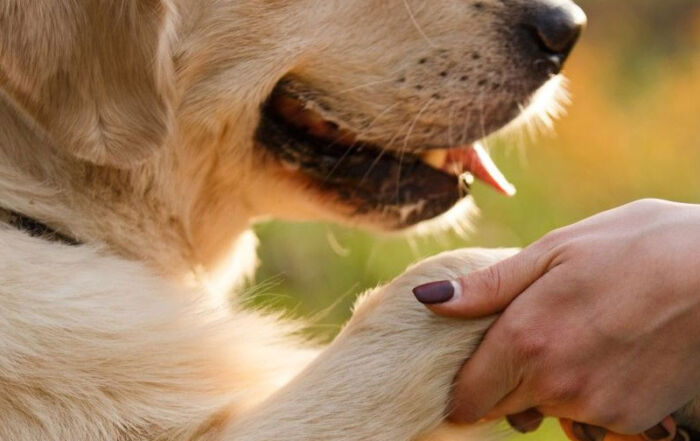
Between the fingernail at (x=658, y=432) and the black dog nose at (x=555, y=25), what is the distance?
966 mm

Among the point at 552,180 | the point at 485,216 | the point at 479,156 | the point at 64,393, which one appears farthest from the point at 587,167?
the point at 64,393

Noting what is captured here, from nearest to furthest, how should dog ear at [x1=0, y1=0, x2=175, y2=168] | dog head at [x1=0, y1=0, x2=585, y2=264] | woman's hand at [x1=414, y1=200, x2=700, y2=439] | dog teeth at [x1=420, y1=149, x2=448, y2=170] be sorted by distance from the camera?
woman's hand at [x1=414, y1=200, x2=700, y2=439]
dog ear at [x1=0, y1=0, x2=175, y2=168]
dog head at [x1=0, y1=0, x2=585, y2=264]
dog teeth at [x1=420, y1=149, x2=448, y2=170]

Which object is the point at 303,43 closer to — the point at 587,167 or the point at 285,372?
the point at 285,372

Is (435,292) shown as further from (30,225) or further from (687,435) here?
(30,225)

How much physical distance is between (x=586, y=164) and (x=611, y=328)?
509cm

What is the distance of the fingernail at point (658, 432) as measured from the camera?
7.43 ft

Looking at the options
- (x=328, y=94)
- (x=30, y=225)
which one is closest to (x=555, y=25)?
(x=328, y=94)

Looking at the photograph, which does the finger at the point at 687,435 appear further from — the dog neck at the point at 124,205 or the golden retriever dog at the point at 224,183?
the dog neck at the point at 124,205

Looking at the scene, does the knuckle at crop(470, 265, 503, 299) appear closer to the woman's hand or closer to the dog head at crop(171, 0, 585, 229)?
the woman's hand

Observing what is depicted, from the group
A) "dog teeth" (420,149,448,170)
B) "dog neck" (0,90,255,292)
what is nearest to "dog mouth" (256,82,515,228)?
"dog teeth" (420,149,448,170)

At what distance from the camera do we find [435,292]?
2.29 m

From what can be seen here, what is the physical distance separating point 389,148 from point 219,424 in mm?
858

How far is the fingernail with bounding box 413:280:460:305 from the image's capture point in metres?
2.28

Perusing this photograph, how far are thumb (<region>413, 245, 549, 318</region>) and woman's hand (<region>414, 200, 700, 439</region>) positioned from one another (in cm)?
1
